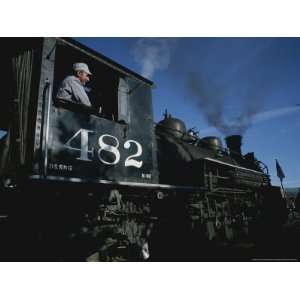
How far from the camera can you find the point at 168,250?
5.35m

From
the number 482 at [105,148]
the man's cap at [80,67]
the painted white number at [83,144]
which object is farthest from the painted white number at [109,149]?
the man's cap at [80,67]

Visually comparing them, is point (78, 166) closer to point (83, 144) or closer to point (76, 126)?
point (83, 144)

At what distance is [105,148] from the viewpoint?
3658 mm

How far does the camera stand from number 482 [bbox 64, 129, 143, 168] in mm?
3357

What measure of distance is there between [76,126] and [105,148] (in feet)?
1.82

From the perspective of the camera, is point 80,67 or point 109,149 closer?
point 109,149

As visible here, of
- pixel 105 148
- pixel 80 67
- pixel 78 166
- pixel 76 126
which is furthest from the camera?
pixel 80 67

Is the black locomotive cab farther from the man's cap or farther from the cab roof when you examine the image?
the man's cap

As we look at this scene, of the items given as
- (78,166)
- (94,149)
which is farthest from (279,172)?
(78,166)

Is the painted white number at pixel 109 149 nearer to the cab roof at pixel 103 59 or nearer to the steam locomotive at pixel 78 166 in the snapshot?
the steam locomotive at pixel 78 166

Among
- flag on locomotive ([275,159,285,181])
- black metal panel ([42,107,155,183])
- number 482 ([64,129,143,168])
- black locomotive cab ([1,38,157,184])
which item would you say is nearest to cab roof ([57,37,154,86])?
black locomotive cab ([1,38,157,184])

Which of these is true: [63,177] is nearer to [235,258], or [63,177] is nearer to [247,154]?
[235,258]

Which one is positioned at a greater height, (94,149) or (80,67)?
(80,67)

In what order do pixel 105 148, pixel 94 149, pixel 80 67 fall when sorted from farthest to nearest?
pixel 80 67 → pixel 105 148 → pixel 94 149
